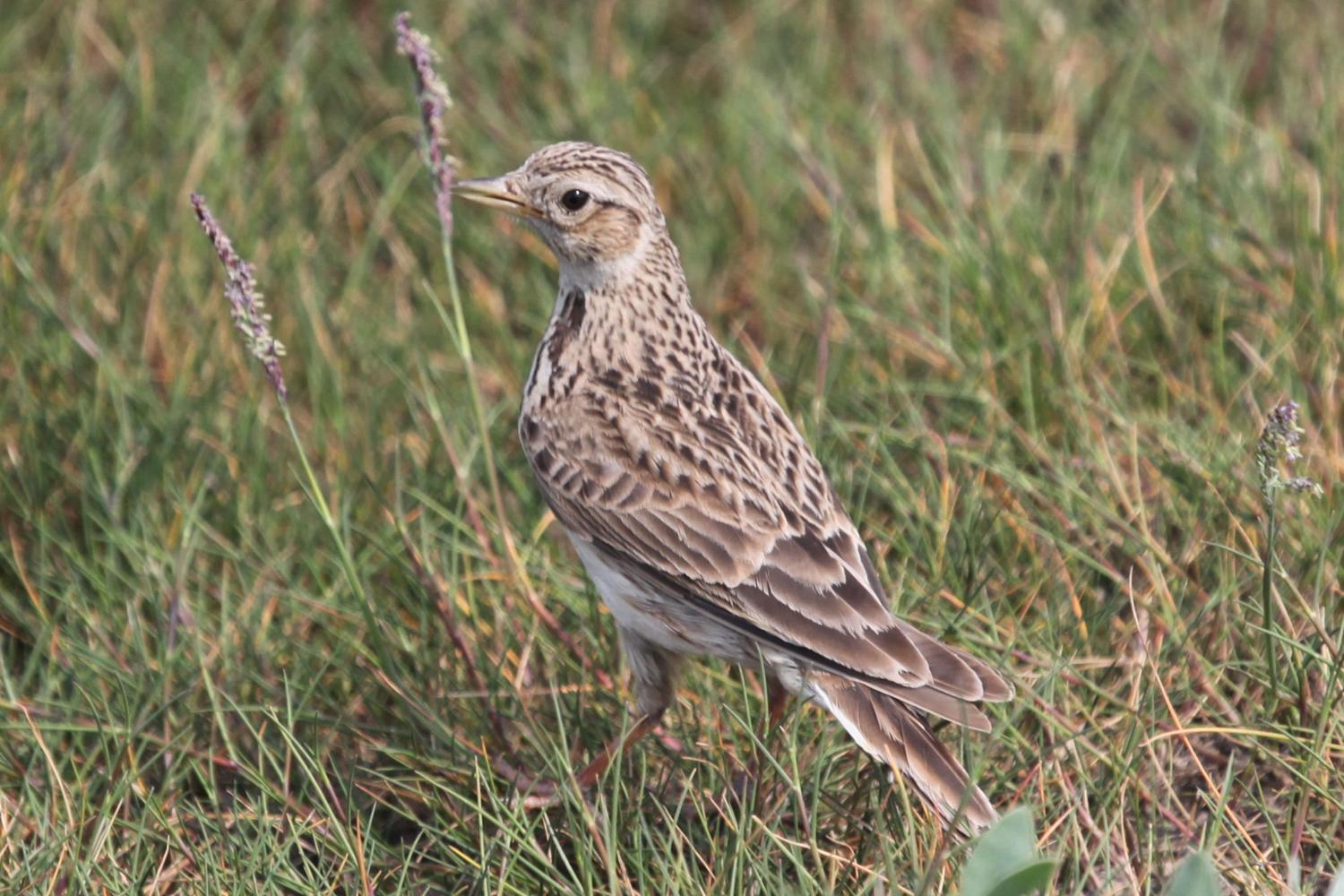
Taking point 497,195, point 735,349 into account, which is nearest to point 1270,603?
point 497,195

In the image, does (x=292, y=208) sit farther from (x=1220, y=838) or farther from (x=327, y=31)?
(x=1220, y=838)

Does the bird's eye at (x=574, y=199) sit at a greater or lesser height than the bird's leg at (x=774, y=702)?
greater

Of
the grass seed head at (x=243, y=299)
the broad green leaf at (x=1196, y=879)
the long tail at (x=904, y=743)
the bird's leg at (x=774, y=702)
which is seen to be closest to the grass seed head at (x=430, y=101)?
the grass seed head at (x=243, y=299)

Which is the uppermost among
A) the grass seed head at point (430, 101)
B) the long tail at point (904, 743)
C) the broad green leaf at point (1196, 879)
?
the grass seed head at point (430, 101)

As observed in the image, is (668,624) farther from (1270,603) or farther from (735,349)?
(735,349)

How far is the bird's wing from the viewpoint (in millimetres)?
4328

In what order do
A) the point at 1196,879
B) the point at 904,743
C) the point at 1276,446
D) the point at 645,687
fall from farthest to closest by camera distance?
1. the point at 645,687
2. the point at 904,743
3. the point at 1276,446
4. the point at 1196,879

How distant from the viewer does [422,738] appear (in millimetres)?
5105

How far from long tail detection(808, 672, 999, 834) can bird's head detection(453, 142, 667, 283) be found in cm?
141

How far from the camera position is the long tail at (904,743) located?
420cm

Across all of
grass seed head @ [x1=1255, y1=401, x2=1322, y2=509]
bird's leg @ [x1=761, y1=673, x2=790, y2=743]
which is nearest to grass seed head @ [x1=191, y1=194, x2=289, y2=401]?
bird's leg @ [x1=761, y1=673, x2=790, y2=743]

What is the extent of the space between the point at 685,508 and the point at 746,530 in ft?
0.57

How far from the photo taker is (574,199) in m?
5.23

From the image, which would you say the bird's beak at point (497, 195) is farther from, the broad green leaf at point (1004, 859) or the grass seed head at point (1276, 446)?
the broad green leaf at point (1004, 859)
